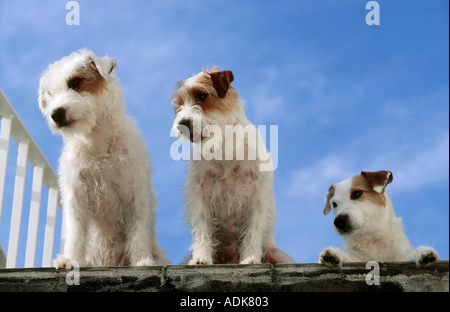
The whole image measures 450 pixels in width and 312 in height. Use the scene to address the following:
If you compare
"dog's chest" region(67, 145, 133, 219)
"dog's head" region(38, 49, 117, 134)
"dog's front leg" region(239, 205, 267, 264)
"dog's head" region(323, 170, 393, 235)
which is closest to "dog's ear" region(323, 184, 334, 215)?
"dog's head" region(323, 170, 393, 235)

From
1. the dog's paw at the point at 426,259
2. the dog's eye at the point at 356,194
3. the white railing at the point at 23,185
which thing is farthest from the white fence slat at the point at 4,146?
the dog's paw at the point at 426,259

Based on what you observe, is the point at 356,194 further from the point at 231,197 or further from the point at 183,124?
the point at 183,124

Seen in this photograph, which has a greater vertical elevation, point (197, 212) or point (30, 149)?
point (30, 149)

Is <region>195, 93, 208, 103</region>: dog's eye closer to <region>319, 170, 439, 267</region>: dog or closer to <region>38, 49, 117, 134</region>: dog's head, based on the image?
<region>38, 49, 117, 134</region>: dog's head

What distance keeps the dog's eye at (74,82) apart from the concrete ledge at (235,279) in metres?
1.86

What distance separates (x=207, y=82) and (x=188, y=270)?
1931mm

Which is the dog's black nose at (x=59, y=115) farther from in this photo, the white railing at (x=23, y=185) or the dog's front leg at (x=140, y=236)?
the white railing at (x=23, y=185)

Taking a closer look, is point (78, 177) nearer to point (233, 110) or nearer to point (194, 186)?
point (194, 186)

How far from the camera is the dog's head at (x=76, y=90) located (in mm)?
4785

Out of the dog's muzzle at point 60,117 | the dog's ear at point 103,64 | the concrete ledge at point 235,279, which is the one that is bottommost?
the concrete ledge at point 235,279

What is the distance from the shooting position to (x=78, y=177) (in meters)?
4.95

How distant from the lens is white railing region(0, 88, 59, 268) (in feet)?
22.7

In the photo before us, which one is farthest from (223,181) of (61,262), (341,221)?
(61,262)
